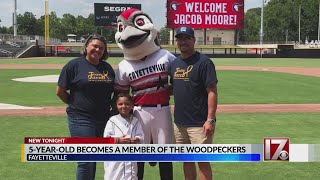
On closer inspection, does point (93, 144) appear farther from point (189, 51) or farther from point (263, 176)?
point (263, 176)

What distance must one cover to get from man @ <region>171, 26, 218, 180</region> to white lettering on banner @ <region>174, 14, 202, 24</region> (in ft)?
155

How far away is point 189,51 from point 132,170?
1346mm

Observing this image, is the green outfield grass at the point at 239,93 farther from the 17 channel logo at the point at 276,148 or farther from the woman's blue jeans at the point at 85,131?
the 17 channel logo at the point at 276,148

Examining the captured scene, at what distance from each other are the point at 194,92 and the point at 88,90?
42.5 inches

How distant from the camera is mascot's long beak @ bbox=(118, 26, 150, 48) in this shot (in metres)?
4.47

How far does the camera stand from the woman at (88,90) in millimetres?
4305

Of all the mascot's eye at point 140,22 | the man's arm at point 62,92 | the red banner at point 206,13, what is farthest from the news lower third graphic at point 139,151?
the red banner at point 206,13

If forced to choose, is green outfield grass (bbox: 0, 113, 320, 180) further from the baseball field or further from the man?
the man

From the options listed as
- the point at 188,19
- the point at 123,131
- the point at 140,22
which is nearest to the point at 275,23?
the point at 188,19

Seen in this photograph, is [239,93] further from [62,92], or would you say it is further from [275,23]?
[275,23]

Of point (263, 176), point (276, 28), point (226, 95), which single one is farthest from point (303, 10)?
point (263, 176)

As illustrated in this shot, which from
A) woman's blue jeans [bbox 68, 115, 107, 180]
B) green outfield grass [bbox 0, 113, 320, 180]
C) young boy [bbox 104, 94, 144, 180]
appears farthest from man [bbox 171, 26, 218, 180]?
green outfield grass [bbox 0, 113, 320, 180]

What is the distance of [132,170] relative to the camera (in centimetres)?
417

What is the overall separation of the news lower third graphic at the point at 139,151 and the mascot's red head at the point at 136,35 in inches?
41.1
